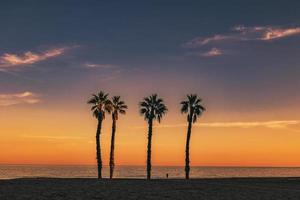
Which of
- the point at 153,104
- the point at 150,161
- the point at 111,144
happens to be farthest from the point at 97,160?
the point at 153,104

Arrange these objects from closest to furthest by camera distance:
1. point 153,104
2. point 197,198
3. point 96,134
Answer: point 197,198
point 96,134
point 153,104

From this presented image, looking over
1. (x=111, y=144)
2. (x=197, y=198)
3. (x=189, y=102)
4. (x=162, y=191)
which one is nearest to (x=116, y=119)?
(x=111, y=144)

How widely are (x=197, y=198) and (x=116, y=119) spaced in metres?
45.1

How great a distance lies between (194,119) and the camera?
79188 mm

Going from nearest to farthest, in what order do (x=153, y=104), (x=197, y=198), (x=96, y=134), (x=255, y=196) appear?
1. (x=197, y=198)
2. (x=255, y=196)
3. (x=96, y=134)
4. (x=153, y=104)

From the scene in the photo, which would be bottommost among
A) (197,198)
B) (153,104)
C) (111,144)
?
(197,198)

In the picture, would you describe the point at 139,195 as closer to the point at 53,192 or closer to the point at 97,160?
the point at 53,192

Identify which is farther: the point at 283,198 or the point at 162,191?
the point at 162,191

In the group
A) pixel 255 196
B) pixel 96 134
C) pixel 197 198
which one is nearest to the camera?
pixel 197 198

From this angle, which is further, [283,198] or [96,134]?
[96,134]

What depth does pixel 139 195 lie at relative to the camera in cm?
3700

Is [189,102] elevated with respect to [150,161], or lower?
elevated

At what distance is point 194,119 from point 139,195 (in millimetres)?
43263

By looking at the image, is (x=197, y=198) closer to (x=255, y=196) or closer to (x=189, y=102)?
(x=255, y=196)
